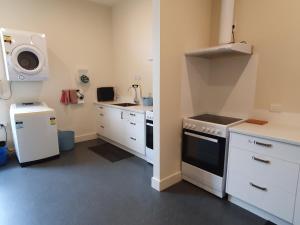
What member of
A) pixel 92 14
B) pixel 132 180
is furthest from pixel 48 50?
pixel 132 180

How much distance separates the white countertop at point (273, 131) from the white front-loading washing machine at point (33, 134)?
8.77 feet

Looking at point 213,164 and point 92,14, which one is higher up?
point 92,14

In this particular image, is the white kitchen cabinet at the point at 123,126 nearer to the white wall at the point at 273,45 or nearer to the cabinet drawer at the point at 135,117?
the cabinet drawer at the point at 135,117

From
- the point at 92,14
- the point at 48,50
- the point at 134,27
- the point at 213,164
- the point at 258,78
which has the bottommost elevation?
the point at 213,164

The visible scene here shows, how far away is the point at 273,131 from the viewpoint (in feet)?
5.79

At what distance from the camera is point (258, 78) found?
86.7 inches

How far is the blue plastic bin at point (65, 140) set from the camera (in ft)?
11.4

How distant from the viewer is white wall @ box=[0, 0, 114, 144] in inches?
127

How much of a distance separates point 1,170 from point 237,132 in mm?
3316

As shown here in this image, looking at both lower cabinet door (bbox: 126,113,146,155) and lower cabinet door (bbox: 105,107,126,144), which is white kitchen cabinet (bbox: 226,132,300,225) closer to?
lower cabinet door (bbox: 126,113,146,155)

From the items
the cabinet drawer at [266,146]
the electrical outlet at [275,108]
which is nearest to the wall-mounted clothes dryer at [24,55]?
the cabinet drawer at [266,146]

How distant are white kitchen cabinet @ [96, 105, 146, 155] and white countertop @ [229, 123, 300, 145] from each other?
1.48 meters

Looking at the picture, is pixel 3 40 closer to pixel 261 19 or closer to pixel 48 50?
pixel 48 50

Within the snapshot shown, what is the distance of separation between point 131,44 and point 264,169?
3212mm
